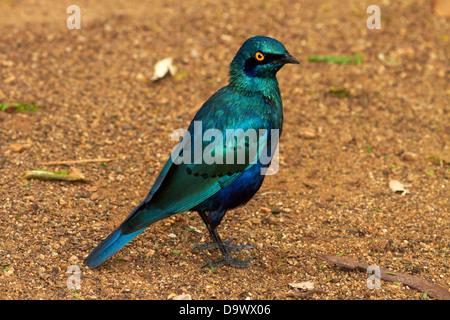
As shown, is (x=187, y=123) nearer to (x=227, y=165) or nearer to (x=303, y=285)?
(x=227, y=165)

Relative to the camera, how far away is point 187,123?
631cm

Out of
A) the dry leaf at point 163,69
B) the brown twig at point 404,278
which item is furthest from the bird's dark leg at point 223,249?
the dry leaf at point 163,69

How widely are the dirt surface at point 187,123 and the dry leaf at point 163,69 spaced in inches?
4.0

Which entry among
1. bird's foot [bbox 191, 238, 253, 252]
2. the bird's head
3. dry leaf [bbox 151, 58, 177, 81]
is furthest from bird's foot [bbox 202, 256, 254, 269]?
dry leaf [bbox 151, 58, 177, 81]

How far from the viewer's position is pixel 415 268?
169 inches

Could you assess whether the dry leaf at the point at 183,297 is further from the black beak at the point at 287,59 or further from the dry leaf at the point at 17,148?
the dry leaf at the point at 17,148

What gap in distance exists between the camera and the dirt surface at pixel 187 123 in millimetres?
4238

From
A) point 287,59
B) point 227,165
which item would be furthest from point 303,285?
point 287,59

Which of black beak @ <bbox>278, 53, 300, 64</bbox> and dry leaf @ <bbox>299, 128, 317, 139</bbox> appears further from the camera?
dry leaf @ <bbox>299, 128, 317, 139</bbox>

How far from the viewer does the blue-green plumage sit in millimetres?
4133

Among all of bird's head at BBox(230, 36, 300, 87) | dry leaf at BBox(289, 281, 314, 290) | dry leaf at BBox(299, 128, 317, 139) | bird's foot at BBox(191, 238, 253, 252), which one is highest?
bird's head at BBox(230, 36, 300, 87)

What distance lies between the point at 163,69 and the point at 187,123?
3.21 feet

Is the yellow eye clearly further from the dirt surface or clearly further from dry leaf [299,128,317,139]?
dry leaf [299,128,317,139]

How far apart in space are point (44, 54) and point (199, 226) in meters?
3.59
